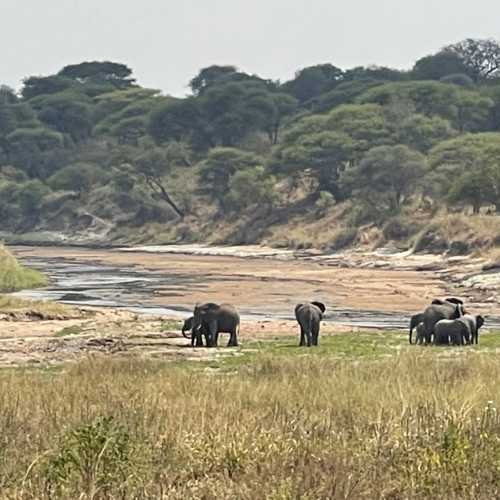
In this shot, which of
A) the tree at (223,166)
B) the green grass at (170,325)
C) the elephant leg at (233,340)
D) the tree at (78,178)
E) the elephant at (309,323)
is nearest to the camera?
the elephant at (309,323)

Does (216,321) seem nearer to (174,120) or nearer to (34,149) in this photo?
(174,120)

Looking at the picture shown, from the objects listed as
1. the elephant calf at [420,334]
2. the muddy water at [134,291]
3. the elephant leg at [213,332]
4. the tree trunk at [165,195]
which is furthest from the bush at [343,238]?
the elephant leg at [213,332]

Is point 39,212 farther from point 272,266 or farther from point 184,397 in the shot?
point 184,397

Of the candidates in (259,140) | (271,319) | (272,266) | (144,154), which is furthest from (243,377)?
(259,140)

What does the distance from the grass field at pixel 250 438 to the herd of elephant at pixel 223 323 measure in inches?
364

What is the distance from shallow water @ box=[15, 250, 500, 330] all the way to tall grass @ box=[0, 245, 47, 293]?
77 cm

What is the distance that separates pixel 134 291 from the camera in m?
40.6

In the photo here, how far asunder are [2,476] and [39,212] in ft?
279

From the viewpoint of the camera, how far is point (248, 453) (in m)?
7.05

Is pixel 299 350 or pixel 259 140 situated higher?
pixel 259 140

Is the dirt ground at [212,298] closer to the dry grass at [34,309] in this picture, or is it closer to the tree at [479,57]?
the dry grass at [34,309]

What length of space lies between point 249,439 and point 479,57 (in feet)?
334

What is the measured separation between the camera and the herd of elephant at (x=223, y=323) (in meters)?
20.3

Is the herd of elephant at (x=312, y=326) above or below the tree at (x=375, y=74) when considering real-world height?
below
